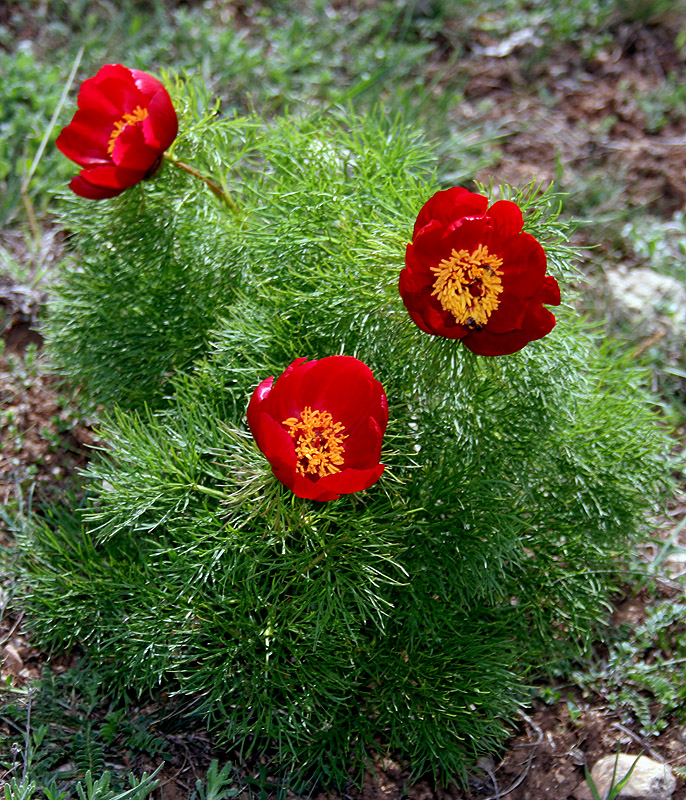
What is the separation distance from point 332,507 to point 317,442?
0.91 ft

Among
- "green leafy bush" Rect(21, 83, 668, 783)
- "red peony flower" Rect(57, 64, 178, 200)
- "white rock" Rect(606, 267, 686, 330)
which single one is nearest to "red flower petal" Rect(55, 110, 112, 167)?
"red peony flower" Rect(57, 64, 178, 200)

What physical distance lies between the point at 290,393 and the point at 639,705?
114 centimetres

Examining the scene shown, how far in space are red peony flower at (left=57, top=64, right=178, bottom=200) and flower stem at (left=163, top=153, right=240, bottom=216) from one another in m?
0.07

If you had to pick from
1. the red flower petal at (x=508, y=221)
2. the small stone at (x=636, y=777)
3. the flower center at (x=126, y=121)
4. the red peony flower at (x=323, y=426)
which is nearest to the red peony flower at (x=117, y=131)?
the flower center at (x=126, y=121)

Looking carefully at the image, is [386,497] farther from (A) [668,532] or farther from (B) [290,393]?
(A) [668,532]

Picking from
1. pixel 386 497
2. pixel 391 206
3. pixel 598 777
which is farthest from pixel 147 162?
pixel 598 777

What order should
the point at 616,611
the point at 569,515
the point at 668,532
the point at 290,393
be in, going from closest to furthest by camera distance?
1. the point at 290,393
2. the point at 569,515
3. the point at 616,611
4. the point at 668,532

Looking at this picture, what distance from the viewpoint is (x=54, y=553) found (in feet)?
6.11

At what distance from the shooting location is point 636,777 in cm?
169

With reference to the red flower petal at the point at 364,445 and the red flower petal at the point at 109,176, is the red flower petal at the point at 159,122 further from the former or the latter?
the red flower petal at the point at 364,445

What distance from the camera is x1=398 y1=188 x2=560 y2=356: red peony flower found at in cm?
137

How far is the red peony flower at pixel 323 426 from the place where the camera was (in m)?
1.27

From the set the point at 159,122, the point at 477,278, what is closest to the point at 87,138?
the point at 159,122

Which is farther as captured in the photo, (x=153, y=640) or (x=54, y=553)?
(x=54, y=553)
